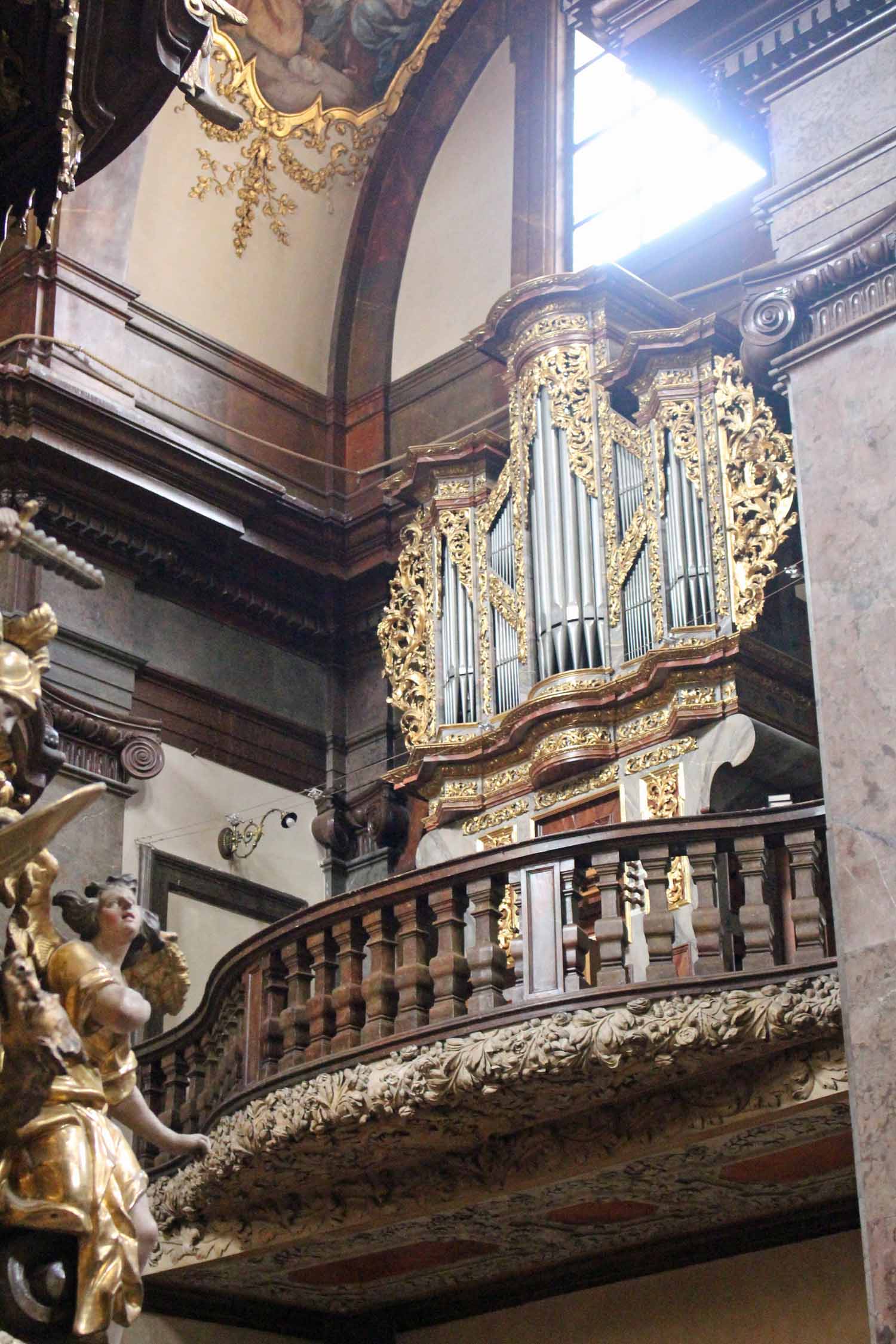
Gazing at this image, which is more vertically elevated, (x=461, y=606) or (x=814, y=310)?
(x=461, y=606)

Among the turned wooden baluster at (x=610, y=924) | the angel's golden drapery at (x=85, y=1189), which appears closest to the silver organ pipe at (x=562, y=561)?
the turned wooden baluster at (x=610, y=924)

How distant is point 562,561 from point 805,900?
3616 millimetres

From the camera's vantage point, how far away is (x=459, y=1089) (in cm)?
855

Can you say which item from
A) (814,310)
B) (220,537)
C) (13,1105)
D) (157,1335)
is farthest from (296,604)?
(13,1105)

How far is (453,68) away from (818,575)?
30.1ft

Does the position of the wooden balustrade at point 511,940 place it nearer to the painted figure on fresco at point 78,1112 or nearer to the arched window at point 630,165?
the painted figure on fresco at point 78,1112

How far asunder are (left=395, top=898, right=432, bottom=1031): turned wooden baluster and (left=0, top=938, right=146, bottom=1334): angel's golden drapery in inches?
198

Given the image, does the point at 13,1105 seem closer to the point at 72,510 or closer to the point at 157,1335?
the point at 157,1335

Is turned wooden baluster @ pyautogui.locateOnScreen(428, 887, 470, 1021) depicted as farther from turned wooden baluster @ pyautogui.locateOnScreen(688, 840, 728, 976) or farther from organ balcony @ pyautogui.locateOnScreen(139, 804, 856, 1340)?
turned wooden baluster @ pyautogui.locateOnScreen(688, 840, 728, 976)

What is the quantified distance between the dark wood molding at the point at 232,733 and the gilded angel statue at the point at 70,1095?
8.34 meters

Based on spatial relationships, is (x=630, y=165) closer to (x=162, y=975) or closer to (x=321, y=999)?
(x=321, y=999)

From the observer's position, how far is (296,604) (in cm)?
1364

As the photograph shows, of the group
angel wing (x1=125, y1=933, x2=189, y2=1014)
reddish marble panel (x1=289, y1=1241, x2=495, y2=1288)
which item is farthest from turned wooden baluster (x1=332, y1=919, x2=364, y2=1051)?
angel wing (x1=125, y1=933, x2=189, y2=1014)

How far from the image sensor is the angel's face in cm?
459
